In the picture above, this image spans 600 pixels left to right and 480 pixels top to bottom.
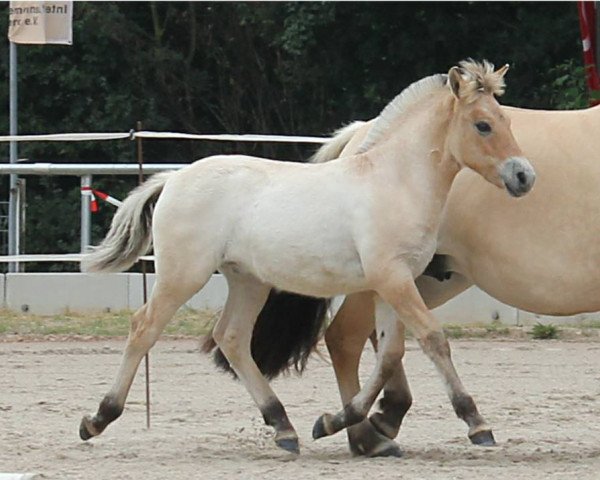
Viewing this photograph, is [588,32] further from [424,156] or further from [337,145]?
[424,156]

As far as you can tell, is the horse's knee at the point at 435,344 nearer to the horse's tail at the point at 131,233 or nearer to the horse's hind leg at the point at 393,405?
the horse's hind leg at the point at 393,405

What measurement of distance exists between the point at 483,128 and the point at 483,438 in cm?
121

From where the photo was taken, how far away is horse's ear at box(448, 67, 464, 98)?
5.71 metres

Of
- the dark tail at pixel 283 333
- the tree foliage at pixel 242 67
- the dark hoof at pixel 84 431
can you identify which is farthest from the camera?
the tree foliage at pixel 242 67

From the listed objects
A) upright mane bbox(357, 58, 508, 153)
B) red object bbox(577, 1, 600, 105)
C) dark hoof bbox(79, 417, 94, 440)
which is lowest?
dark hoof bbox(79, 417, 94, 440)

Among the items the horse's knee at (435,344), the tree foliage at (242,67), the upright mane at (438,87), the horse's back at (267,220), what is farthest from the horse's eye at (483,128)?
the tree foliage at (242,67)

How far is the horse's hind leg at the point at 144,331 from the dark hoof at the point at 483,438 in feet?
4.07

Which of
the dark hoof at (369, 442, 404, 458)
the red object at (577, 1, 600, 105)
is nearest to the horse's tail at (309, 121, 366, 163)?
the dark hoof at (369, 442, 404, 458)

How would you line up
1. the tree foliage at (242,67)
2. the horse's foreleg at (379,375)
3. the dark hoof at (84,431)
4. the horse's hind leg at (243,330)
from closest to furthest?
the horse's foreleg at (379,375)
the dark hoof at (84,431)
the horse's hind leg at (243,330)
the tree foliage at (242,67)

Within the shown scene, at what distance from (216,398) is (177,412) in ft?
1.80

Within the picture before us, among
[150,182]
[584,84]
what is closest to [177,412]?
[150,182]

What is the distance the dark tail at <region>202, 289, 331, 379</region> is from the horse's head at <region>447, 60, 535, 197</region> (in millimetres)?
1189

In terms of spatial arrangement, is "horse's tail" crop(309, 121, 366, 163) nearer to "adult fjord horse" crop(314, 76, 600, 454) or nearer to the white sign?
"adult fjord horse" crop(314, 76, 600, 454)

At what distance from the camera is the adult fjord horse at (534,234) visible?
5.92 m
